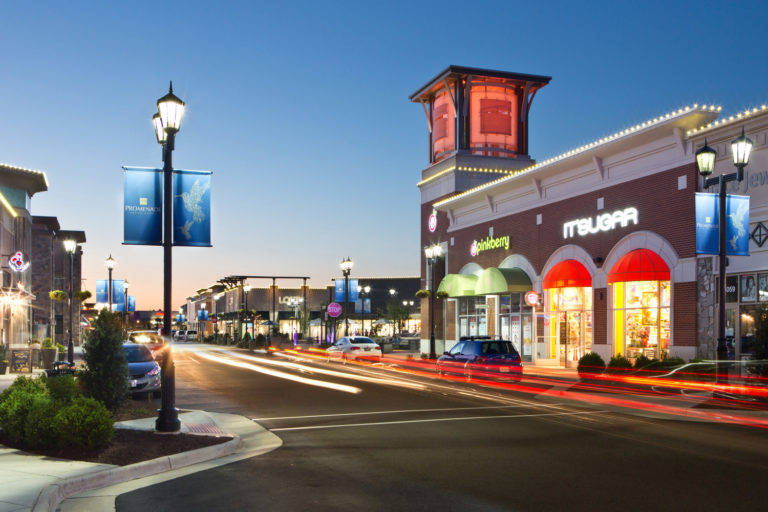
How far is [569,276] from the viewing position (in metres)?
34.2

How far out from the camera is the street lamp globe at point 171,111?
13.8 meters

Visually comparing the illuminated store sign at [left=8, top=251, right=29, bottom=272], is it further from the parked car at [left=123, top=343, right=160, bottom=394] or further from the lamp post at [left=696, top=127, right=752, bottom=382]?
the lamp post at [left=696, top=127, right=752, bottom=382]

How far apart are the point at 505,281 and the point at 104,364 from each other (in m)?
27.2

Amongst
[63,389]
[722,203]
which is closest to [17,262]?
[63,389]

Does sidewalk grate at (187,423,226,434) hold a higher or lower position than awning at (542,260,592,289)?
lower

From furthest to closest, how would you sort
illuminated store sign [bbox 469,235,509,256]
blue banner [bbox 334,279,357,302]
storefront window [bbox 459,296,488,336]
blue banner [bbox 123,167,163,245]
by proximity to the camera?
blue banner [bbox 334,279,357,302] → storefront window [bbox 459,296,488,336] → illuminated store sign [bbox 469,235,509,256] → blue banner [bbox 123,167,163,245]

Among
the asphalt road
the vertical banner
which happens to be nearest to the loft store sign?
the asphalt road

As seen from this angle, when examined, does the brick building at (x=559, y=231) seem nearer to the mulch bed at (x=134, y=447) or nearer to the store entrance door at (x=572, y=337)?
the store entrance door at (x=572, y=337)

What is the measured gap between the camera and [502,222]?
42.5 m

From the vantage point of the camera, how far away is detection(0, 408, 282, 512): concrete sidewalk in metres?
8.23

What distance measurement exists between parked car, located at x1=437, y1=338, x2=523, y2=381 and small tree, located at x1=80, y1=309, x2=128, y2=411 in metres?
14.7

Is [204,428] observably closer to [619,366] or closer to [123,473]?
[123,473]

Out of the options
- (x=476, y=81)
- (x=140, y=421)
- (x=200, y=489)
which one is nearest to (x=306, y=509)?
(x=200, y=489)

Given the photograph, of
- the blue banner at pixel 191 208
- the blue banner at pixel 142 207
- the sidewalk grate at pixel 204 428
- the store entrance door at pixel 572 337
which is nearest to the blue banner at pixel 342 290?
the store entrance door at pixel 572 337
